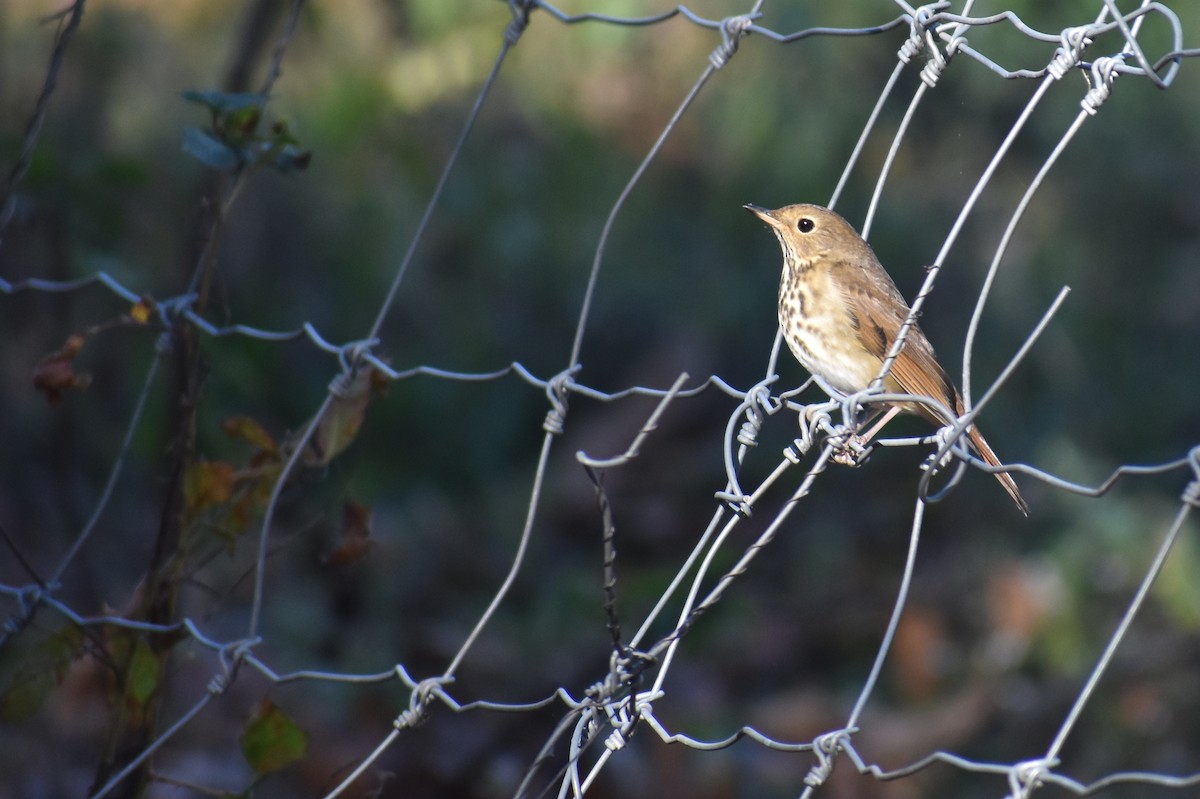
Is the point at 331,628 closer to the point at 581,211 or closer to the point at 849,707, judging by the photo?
the point at 849,707

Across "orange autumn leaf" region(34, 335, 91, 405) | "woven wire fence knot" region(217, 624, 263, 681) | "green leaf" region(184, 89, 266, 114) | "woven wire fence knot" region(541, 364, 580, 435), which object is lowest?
"woven wire fence knot" region(217, 624, 263, 681)

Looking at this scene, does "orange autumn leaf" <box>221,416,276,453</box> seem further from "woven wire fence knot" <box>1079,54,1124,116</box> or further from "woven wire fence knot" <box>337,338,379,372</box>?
"woven wire fence knot" <box>1079,54,1124,116</box>

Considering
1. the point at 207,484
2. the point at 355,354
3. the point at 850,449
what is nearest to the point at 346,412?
the point at 355,354

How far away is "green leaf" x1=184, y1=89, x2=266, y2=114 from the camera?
78.7 inches

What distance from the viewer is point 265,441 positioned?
205cm

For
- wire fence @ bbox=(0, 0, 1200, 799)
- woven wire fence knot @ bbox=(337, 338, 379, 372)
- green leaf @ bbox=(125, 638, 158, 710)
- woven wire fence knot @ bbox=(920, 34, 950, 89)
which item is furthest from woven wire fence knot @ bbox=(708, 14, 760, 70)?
green leaf @ bbox=(125, 638, 158, 710)

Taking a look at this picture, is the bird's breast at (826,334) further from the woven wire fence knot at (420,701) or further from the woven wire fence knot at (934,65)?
the woven wire fence knot at (420,701)

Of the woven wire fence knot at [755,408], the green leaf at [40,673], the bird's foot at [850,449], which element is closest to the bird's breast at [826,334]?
the bird's foot at [850,449]

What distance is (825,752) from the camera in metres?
1.41

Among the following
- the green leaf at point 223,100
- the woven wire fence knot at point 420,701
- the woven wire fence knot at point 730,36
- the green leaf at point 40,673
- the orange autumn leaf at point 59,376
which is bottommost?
the green leaf at point 40,673

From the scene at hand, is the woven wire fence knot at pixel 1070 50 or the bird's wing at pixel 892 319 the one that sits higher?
the woven wire fence knot at pixel 1070 50

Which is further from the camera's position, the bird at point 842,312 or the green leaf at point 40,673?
the bird at point 842,312

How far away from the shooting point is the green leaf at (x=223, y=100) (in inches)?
78.7

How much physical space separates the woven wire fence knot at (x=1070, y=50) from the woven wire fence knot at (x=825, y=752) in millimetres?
731
